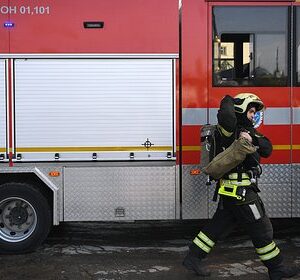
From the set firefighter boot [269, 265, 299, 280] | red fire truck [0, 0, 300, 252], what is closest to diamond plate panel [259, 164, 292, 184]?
red fire truck [0, 0, 300, 252]

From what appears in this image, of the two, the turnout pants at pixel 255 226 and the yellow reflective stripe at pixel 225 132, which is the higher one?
the yellow reflective stripe at pixel 225 132

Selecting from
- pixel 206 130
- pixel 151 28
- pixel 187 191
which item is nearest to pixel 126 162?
pixel 187 191

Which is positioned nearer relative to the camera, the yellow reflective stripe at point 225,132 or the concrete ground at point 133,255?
the yellow reflective stripe at point 225,132

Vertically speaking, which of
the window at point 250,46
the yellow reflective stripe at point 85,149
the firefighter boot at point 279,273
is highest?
the window at point 250,46

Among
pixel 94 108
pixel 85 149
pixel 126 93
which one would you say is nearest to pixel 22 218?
pixel 85 149

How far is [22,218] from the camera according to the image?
6.00m

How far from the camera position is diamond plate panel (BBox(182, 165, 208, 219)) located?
5.91 meters

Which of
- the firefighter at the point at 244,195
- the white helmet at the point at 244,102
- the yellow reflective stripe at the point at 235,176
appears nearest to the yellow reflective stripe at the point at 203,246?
the firefighter at the point at 244,195

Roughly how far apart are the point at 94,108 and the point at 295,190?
2.59m

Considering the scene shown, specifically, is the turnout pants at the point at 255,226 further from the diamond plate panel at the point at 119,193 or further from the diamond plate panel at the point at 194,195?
the diamond plate panel at the point at 119,193

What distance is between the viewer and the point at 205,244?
504 centimetres

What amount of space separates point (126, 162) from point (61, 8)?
1937 millimetres

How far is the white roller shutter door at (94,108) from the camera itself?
5797 mm

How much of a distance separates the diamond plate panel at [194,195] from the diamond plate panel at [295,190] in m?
1.05
